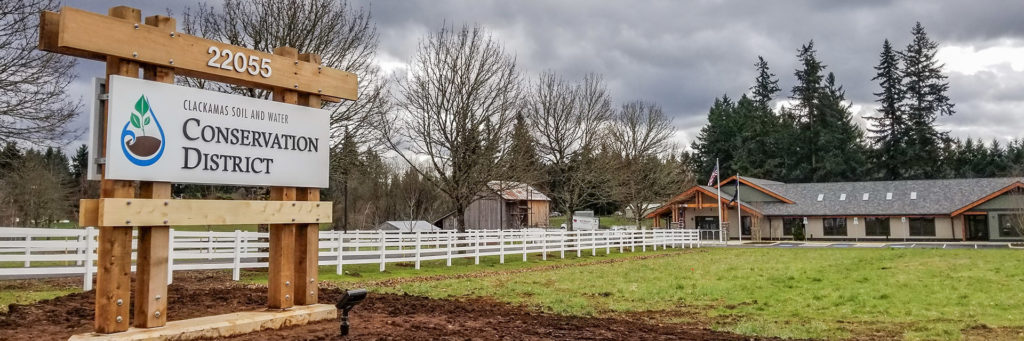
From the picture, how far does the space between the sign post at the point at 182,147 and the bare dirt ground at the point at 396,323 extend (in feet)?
2.73

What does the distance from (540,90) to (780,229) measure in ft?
77.0

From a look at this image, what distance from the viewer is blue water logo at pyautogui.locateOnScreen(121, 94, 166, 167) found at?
5.37 metres

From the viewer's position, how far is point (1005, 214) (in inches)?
1570

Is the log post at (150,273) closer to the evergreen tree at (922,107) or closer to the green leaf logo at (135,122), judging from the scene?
the green leaf logo at (135,122)

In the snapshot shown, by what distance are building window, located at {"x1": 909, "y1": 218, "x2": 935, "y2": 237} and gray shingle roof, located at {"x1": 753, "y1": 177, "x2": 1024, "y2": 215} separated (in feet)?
2.71

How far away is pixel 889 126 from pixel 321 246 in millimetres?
65183

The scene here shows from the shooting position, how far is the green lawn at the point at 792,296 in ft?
26.8

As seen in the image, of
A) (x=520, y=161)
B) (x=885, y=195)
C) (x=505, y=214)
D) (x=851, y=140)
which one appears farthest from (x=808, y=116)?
(x=520, y=161)

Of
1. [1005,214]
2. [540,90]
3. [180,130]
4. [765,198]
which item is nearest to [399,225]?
[540,90]

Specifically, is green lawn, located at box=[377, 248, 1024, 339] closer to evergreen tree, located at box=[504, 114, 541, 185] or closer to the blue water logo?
the blue water logo

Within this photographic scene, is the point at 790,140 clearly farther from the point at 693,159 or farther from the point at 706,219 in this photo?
the point at 706,219

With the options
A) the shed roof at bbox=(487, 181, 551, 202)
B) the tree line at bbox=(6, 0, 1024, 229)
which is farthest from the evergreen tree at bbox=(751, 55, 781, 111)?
the shed roof at bbox=(487, 181, 551, 202)

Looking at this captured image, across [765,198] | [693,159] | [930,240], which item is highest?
[693,159]

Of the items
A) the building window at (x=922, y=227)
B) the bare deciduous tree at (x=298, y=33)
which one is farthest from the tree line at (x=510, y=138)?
the building window at (x=922, y=227)
